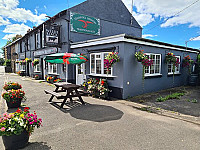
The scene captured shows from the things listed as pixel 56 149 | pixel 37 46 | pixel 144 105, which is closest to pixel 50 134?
pixel 56 149

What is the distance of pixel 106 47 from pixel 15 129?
635 cm

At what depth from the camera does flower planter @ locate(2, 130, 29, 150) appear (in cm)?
291

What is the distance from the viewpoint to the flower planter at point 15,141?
2907 mm

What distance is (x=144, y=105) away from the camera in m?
6.40

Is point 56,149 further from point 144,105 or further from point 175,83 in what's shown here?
point 175,83

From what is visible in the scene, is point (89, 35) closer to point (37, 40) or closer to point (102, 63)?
point (102, 63)

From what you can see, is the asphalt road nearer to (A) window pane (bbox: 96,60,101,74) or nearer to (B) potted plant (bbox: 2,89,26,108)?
(B) potted plant (bbox: 2,89,26,108)

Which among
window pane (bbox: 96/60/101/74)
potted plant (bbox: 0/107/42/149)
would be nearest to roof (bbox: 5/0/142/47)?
window pane (bbox: 96/60/101/74)

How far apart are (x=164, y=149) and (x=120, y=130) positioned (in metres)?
1.26

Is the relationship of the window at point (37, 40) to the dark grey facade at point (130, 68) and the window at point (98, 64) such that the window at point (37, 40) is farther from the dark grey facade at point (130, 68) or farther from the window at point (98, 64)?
the window at point (98, 64)

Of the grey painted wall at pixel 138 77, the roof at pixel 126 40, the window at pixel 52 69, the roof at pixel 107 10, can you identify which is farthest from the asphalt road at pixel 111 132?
the roof at pixel 107 10

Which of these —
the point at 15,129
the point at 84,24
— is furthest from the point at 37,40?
the point at 15,129

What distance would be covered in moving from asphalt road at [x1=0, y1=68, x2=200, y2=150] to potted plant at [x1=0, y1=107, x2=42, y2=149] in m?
0.27

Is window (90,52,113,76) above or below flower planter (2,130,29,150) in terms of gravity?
above
